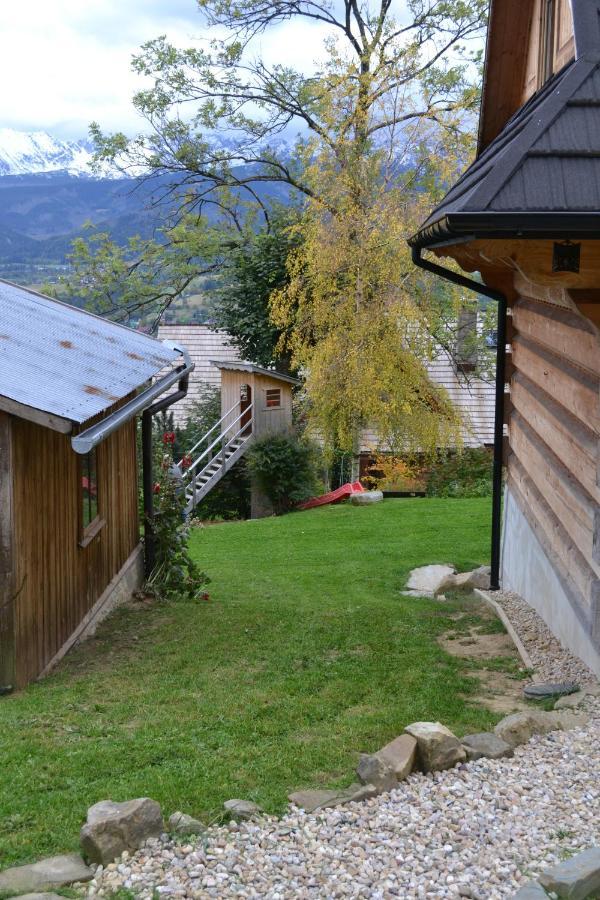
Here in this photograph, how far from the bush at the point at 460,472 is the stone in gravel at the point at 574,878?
771 inches

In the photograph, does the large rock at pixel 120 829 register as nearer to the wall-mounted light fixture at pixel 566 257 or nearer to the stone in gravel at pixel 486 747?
the stone in gravel at pixel 486 747

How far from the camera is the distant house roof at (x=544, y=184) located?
3.70 m

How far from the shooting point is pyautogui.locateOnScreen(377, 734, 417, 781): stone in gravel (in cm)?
425

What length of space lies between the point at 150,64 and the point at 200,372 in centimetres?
975

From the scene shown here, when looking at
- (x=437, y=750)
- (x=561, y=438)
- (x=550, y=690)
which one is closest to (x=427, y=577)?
(x=561, y=438)

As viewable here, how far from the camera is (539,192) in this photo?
3.80m

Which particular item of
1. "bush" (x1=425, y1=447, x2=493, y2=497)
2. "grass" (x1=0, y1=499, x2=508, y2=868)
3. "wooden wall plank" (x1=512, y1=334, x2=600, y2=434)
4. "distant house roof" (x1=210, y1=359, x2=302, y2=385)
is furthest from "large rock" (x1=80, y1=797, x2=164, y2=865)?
"distant house roof" (x1=210, y1=359, x2=302, y2=385)

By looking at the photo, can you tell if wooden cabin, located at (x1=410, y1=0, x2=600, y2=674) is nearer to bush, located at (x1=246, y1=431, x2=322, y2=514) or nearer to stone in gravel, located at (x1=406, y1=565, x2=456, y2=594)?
stone in gravel, located at (x1=406, y1=565, x2=456, y2=594)

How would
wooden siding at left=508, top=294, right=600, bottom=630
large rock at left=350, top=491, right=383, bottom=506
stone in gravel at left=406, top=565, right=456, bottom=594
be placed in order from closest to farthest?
wooden siding at left=508, top=294, right=600, bottom=630 < stone in gravel at left=406, top=565, right=456, bottom=594 < large rock at left=350, top=491, right=383, bottom=506

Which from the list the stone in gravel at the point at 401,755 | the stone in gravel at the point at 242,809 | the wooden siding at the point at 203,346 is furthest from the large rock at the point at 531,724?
the wooden siding at the point at 203,346

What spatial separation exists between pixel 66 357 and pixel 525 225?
4.80 metres

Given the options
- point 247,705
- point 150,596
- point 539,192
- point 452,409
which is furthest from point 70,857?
point 452,409

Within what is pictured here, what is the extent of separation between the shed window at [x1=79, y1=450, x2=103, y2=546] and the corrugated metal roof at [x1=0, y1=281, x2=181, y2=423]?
953mm

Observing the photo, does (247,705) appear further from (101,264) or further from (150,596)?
(101,264)
